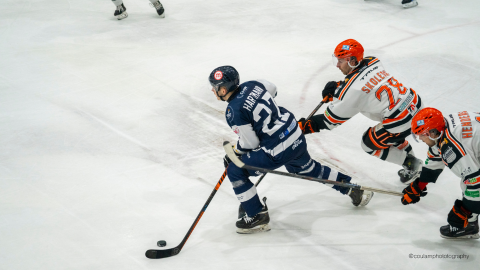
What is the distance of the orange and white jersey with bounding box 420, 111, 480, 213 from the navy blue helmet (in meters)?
1.37

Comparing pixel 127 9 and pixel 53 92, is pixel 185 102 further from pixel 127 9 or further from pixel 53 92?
pixel 127 9

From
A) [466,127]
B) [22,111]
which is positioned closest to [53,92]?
[22,111]

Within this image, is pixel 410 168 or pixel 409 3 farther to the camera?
pixel 409 3

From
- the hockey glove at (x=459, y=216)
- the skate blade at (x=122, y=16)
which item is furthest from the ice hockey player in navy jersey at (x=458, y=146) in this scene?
the skate blade at (x=122, y=16)

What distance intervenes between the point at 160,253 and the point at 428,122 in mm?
1918

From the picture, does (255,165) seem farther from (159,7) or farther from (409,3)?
(409,3)

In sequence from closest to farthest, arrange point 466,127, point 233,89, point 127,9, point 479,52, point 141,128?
1. point 466,127
2. point 233,89
3. point 141,128
4. point 479,52
5. point 127,9

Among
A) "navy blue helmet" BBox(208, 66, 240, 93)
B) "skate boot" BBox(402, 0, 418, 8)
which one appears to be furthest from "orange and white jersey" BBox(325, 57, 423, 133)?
"skate boot" BBox(402, 0, 418, 8)

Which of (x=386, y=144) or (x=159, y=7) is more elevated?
(x=159, y=7)

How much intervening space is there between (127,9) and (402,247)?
6769mm

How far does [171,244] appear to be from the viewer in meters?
3.02

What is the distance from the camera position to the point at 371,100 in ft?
10.9

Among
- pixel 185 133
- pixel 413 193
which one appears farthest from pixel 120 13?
pixel 413 193

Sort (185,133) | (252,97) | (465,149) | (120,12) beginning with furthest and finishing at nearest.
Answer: (120,12) < (185,133) < (252,97) < (465,149)
